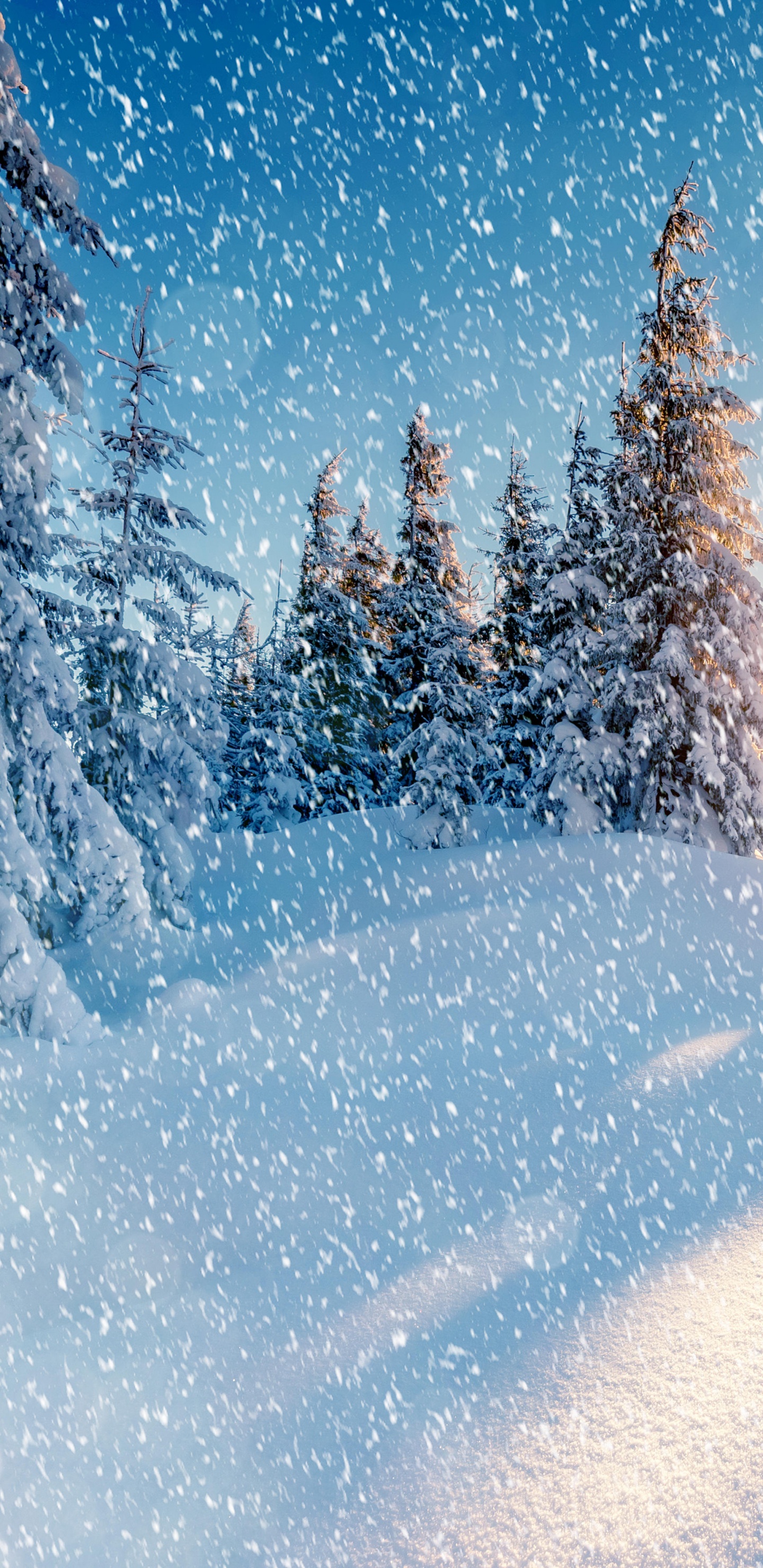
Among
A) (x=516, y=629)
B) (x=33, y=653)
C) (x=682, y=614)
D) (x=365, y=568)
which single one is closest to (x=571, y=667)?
(x=682, y=614)

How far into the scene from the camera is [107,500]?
14.3 metres

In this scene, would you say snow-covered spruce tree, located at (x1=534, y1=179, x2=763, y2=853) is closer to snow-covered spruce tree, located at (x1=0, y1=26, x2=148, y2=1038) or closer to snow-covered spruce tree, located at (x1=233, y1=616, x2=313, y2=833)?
A: snow-covered spruce tree, located at (x1=0, y1=26, x2=148, y2=1038)

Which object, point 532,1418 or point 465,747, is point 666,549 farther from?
point 532,1418

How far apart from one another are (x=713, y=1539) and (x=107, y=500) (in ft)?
49.1

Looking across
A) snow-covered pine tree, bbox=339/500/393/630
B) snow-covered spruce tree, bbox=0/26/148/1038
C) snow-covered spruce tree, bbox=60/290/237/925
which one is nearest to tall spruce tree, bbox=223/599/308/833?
snow-covered pine tree, bbox=339/500/393/630

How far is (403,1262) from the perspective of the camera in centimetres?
541

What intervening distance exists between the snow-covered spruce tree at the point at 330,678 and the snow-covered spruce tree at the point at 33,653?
1735 cm

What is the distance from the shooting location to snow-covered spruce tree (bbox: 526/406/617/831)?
51.2ft

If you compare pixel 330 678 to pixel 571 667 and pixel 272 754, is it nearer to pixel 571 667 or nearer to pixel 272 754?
pixel 272 754

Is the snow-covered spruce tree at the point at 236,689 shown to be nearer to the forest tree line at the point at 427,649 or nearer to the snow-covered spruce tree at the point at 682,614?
the forest tree line at the point at 427,649

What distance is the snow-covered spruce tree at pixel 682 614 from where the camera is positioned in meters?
14.3

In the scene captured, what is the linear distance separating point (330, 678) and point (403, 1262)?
2367 centimetres

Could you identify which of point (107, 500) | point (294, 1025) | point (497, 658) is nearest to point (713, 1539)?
point (294, 1025)

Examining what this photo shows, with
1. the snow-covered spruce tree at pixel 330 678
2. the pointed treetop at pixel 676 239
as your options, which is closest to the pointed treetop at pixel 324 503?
the snow-covered spruce tree at pixel 330 678
